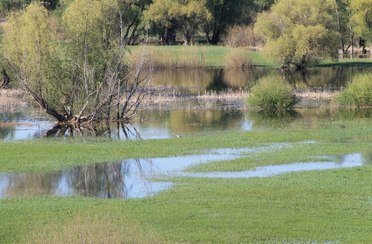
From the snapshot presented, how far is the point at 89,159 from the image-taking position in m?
30.3

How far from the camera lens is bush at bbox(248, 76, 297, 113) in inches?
1880

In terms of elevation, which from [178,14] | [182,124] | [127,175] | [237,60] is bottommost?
[182,124]

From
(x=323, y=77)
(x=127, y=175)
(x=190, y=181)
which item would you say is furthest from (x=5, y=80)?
(x=190, y=181)

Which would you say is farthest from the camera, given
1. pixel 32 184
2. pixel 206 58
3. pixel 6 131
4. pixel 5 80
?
pixel 206 58

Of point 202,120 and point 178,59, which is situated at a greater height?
point 178,59

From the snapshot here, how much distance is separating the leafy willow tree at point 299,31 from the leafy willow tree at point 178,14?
568 inches

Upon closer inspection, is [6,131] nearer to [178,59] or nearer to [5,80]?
[5,80]

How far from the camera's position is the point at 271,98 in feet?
157

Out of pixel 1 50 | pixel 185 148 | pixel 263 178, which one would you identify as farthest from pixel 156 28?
pixel 263 178

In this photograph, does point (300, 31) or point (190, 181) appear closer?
point (190, 181)

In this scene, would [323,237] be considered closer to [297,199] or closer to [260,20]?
[297,199]

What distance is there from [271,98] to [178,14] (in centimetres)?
4466

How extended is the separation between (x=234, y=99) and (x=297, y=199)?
105 feet

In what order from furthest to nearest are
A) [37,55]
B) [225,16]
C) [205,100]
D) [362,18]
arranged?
[225,16], [362,18], [205,100], [37,55]
